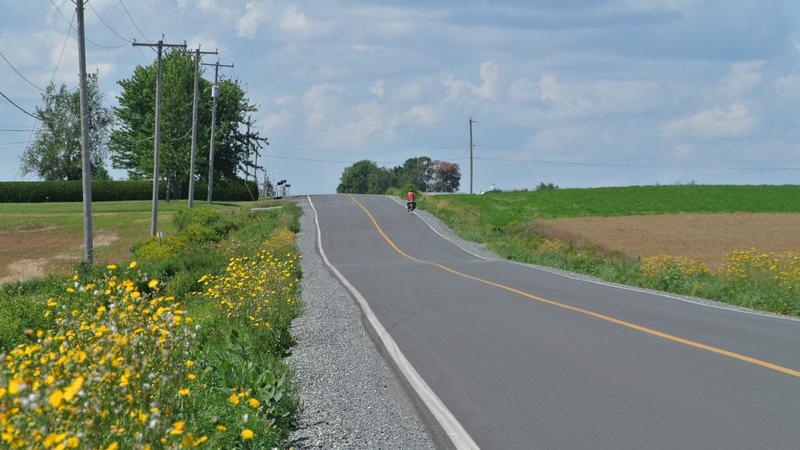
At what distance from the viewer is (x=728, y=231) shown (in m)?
55.8

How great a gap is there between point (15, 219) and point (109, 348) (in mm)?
60856

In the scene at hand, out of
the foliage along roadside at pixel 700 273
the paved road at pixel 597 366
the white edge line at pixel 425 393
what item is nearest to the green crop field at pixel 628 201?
the foliage along roadside at pixel 700 273

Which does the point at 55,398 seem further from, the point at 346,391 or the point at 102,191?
the point at 102,191

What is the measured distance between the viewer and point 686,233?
2153 inches

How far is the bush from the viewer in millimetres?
84500

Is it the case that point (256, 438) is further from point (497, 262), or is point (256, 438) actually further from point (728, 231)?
point (728, 231)

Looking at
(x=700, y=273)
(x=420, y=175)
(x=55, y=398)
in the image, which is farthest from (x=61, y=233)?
(x=420, y=175)

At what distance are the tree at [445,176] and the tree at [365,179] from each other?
1099cm

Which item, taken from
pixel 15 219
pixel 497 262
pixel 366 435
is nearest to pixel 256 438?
pixel 366 435

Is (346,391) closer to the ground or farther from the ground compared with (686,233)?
closer to the ground

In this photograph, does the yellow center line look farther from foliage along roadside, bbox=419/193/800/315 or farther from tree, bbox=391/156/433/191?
tree, bbox=391/156/433/191

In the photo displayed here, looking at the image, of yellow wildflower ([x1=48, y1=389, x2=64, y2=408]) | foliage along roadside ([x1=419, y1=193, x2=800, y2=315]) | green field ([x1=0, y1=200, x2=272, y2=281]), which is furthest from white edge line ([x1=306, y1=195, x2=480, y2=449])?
green field ([x1=0, y1=200, x2=272, y2=281])

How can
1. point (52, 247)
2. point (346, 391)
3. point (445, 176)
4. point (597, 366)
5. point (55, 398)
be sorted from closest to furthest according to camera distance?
1. point (55, 398)
2. point (346, 391)
3. point (597, 366)
4. point (52, 247)
5. point (445, 176)

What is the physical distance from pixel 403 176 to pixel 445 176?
8790mm
